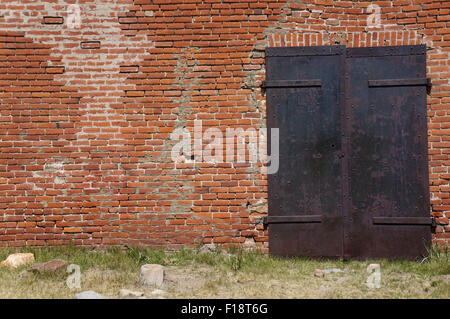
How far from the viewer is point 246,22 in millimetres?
5172

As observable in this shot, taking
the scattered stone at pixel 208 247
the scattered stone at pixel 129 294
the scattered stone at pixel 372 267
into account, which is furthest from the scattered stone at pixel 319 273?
the scattered stone at pixel 129 294

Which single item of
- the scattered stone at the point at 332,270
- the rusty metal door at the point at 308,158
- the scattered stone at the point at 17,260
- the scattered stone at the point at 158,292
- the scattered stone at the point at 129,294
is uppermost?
the rusty metal door at the point at 308,158

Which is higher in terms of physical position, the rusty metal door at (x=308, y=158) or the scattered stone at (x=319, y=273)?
the rusty metal door at (x=308, y=158)

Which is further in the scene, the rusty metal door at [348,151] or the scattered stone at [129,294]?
the rusty metal door at [348,151]

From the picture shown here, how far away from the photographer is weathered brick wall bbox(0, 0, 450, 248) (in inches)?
200

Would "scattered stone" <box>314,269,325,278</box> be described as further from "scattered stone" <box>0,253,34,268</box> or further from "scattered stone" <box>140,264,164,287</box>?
"scattered stone" <box>0,253,34,268</box>

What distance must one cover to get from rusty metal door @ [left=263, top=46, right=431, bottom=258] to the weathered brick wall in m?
0.22

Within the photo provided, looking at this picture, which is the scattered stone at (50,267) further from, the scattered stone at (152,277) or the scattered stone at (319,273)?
the scattered stone at (319,273)

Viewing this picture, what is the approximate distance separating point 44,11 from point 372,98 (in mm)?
4244

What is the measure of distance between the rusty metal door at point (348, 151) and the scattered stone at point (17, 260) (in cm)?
281

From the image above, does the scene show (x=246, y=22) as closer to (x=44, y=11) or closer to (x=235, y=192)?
(x=235, y=192)

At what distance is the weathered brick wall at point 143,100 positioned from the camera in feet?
16.7

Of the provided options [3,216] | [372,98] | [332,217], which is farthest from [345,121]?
[3,216]
